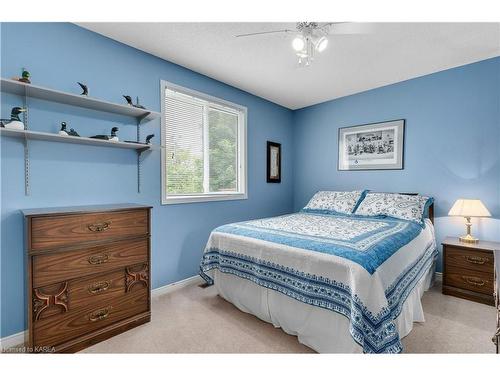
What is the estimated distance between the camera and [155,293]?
2.52 metres

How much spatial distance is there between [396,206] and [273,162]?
6.12 feet

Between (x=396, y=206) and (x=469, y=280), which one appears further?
(x=396, y=206)

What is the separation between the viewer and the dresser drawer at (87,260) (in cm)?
153

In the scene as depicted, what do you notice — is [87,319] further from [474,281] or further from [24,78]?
[474,281]

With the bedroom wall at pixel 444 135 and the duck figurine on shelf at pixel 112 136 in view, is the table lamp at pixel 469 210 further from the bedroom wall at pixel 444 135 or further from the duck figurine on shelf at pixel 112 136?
the duck figurine on shelf at pixel 112 136

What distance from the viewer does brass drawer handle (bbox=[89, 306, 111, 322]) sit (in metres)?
1.74

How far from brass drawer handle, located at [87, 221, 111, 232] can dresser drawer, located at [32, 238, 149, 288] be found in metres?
0.12

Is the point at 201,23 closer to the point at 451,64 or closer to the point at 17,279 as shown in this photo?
the point at 17,279

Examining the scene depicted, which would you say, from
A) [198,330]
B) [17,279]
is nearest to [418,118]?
[198,330]

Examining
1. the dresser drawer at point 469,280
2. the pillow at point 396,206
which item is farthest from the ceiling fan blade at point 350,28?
the dresser drawer at point 469,280

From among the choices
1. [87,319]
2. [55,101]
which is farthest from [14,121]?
[87,319]

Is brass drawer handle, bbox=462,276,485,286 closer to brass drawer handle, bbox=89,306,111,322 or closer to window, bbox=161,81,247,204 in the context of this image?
window, bbox=161,81,247,204

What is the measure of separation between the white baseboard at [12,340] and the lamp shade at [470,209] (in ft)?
12.5

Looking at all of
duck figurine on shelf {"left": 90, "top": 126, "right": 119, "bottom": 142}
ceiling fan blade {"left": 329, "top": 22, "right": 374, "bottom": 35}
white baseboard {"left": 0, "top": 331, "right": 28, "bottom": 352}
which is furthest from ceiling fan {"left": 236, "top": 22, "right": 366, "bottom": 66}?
white baseboard {"left": 0, "top": 331, "right": 28, "bottom": 352}
